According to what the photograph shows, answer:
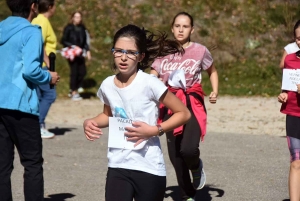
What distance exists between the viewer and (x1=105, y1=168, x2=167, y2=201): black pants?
4.71m

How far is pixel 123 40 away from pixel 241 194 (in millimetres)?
2997

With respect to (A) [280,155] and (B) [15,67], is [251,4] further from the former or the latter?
(B) [15,67]

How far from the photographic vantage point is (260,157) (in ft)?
30.9

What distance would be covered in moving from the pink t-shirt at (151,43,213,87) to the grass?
9.09m

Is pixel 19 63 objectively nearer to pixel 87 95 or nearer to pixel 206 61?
pixel 206 61

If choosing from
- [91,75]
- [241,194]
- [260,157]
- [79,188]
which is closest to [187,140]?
[241,194]

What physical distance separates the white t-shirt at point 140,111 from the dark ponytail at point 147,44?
23cm

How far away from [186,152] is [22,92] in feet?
5.35

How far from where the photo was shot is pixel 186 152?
6.48m

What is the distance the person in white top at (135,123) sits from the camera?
471cm

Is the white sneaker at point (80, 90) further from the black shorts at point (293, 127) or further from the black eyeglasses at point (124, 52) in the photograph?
the black eyeglasses at point (124, 52)

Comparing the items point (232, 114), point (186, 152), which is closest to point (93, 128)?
point (186, 152)

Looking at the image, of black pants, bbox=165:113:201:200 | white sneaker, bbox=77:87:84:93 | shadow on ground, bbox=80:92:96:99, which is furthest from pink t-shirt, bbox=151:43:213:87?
white sneaker, bbox=77:87:84:93

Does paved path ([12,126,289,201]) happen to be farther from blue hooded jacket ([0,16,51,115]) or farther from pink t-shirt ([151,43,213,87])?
blue hooded jacket ([0,16,51,115])
